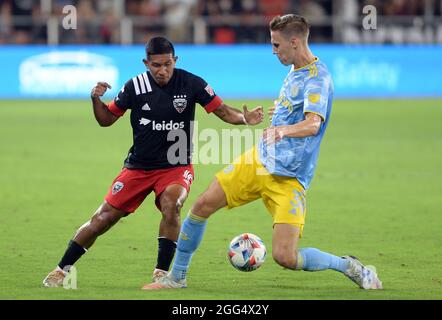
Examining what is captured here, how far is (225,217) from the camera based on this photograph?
12.4 metres

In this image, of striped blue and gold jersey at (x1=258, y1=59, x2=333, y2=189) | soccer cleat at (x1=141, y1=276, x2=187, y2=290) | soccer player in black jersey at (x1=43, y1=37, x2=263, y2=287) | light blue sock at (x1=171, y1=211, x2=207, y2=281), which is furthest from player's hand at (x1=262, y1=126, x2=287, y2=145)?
soccer cleat at (x1=141, y1=276, x2=187, y2=290)

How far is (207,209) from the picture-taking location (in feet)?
26.4

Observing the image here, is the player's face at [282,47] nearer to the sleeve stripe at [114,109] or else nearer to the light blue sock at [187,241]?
the light blue sock at [187,241]

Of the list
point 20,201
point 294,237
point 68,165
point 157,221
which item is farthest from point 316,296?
point 68,165

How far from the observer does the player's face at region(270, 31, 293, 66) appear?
7.93 metres

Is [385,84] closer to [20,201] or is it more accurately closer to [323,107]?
[20,201]

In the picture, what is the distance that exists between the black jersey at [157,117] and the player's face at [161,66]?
0.13 m

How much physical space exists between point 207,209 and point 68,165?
30.1 feet

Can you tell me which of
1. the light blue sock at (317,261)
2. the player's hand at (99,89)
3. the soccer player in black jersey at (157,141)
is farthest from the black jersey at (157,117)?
the light blue sock at (317,261)

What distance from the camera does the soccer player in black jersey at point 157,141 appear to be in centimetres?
848

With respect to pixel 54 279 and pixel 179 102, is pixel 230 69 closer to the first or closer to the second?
pixel 179 102

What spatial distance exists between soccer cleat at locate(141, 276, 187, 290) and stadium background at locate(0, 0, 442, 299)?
206mm

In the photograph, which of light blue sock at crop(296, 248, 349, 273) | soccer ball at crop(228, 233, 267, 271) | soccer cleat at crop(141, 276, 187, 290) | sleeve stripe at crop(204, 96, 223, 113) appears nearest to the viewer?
light blue sock at crop(296, 248, 349, 273)

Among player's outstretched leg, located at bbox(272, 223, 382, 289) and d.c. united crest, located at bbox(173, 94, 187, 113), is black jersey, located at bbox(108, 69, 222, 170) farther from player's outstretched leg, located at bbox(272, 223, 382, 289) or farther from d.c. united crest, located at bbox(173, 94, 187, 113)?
player's outstretched leg, located at bbox(272, 223, 382, 289)
